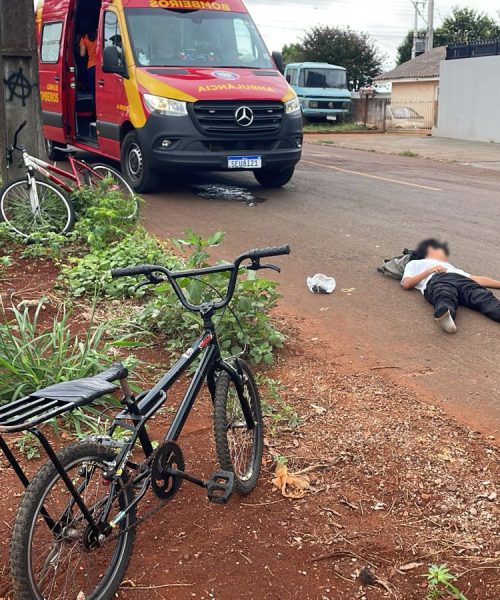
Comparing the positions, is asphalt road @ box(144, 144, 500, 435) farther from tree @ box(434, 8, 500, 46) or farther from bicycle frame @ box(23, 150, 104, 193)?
tree @ box(434, 8, 500, 46)

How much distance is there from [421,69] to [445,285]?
3299 cm

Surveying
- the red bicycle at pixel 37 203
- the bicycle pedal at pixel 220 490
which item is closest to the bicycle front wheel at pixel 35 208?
the red bicycle at pixel 37 203

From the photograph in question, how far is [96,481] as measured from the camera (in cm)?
249

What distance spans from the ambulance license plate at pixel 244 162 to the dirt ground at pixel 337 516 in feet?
19.1

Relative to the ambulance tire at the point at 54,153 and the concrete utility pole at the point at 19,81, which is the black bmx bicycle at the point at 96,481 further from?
the ambulance tire at the point at 54,153

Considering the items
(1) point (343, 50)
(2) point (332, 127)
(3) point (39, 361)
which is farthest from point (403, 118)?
(3) point (39, 361)

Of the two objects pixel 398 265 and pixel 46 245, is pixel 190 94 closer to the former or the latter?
pixel 46 245

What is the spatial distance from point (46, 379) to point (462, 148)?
65.1ft

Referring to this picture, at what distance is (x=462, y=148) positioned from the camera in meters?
21.6

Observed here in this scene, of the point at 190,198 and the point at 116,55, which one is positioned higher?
the point at 116,55

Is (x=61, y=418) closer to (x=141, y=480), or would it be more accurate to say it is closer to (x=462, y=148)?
(x=141, y=480)

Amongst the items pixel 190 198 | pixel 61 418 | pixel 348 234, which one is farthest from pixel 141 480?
pixel 190 198

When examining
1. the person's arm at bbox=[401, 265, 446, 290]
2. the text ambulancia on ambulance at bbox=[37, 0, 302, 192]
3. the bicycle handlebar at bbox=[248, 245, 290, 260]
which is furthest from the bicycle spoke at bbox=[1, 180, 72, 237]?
the bicycle handlebar at bbox=[248, 245, 290, 260]

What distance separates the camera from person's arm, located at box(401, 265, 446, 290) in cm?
590
